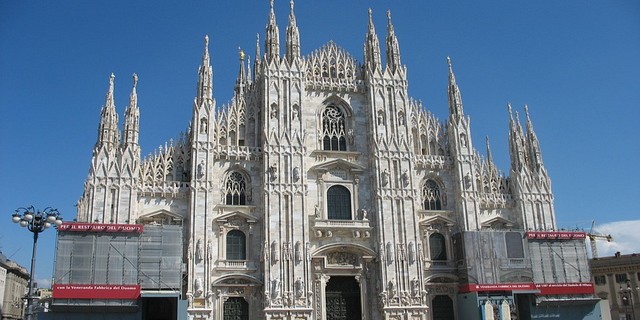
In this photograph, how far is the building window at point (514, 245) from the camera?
3978 cm

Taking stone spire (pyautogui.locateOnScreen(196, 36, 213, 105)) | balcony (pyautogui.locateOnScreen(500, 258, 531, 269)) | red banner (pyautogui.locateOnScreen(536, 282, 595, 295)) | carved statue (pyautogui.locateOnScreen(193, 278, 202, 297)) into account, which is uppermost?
stone spire (pyautogui.locateOnScreen(196, 36, 213, 105))

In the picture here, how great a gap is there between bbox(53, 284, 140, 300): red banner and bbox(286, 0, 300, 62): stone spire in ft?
61.7

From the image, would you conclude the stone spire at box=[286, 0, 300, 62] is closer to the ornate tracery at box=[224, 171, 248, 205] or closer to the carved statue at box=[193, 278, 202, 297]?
the ornate tracery at box=[224, 171, 248, 205]

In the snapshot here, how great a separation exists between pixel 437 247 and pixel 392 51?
14.8 metres

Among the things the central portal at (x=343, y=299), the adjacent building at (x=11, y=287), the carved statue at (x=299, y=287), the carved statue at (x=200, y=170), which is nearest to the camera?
the carved statue at (x=299, y=287)

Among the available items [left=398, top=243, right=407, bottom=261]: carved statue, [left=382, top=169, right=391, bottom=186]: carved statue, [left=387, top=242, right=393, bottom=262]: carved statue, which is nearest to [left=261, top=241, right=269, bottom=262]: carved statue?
[left=387, top=242, right=393, bottom=262]: carved statue

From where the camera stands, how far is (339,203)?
4022 cm

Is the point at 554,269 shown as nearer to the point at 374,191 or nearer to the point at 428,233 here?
the point at 428,233

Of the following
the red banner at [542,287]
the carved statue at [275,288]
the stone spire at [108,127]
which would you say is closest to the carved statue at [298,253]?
the carved statue at [275,288]

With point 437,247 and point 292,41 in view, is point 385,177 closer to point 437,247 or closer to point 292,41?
point 437,247

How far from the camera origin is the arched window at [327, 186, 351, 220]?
39.9 m

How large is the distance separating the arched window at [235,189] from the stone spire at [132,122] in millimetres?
6355

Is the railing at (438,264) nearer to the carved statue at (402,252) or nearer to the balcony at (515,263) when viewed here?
the carved statue at (402,252)

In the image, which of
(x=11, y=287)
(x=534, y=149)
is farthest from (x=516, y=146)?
(x=11, y=287)
